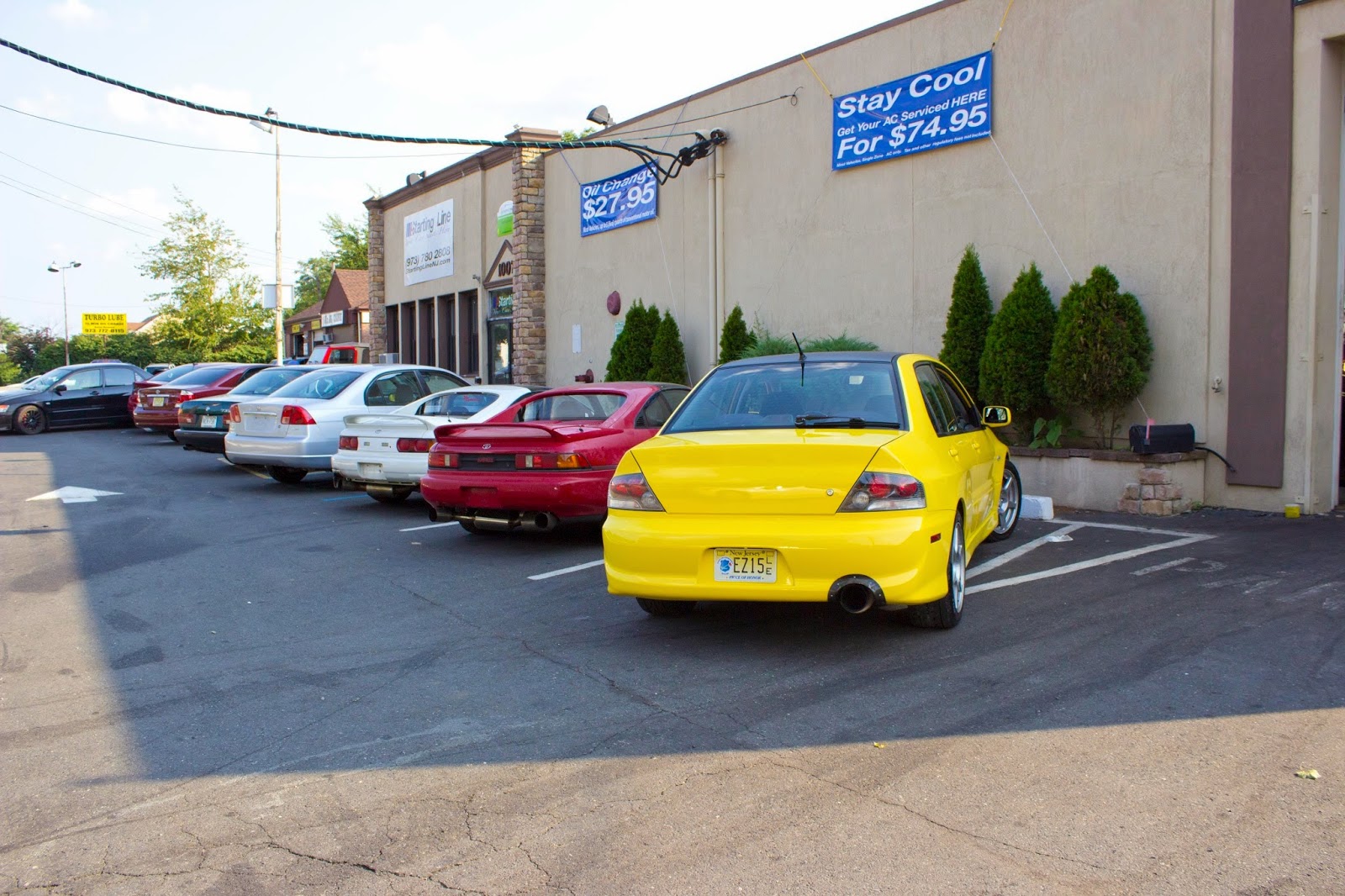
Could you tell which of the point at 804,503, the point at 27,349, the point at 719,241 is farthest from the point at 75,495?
the point at 27,349

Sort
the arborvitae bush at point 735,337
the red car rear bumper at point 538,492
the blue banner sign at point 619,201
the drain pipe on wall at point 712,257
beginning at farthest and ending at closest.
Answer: the blue banner sign at point 619,201 < the drain pipe on wall at point 712,257 < the arborvitae bush at point 735,337 < the red car rear bumper at point 538,492

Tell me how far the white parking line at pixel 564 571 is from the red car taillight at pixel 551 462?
2.55 feet

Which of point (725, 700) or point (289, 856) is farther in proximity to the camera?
point (725, 700)

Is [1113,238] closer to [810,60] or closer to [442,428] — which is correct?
[810,60]

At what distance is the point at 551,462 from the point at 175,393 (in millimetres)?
13077

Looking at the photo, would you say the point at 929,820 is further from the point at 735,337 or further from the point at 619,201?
the point at 619,201

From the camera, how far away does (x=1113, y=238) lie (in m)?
10.9

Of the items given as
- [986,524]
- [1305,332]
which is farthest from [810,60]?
[986,524]

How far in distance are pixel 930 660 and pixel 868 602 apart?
0.45 m

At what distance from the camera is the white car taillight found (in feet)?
17.3

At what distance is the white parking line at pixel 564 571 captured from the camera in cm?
776

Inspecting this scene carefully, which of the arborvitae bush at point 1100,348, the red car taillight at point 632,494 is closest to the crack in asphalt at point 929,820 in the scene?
the red car taillight at point 632,494

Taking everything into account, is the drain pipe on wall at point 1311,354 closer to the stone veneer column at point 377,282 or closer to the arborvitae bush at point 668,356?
the arborvitae bush at point 668,356

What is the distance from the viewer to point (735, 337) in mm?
15469
